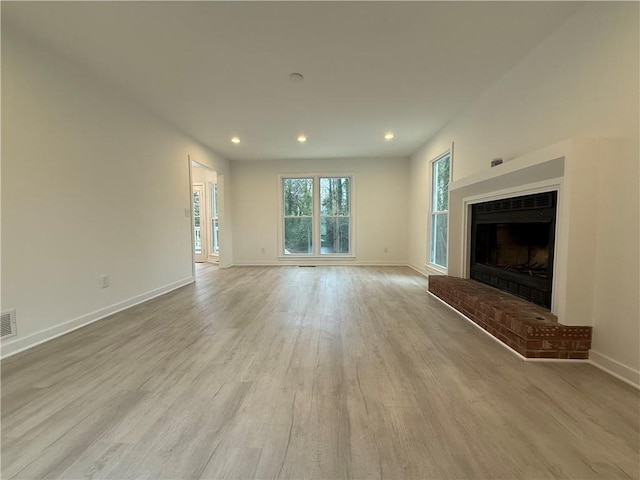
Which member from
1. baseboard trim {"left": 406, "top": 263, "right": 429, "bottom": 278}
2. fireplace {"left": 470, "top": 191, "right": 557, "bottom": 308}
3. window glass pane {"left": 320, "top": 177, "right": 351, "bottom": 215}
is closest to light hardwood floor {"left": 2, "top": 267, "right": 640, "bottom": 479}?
fireplace {"left": 470, "top": 191, "right": 557, "bottom": 308}

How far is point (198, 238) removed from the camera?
24.7 feet

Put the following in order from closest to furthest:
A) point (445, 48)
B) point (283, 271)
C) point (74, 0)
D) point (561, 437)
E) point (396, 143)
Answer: point (561, 437), point (74, 0), point (445, 48), point (396, 143), point (283, 271)

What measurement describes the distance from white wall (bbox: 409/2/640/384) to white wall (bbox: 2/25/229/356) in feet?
13.2

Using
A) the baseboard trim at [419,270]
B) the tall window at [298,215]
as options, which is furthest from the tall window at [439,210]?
the tall window at [298,215]

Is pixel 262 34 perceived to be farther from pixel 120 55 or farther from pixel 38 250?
pixel 38 250

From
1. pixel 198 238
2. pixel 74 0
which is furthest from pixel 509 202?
pixel 198 238

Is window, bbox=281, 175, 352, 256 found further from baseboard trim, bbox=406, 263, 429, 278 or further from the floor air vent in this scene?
the floor air vent

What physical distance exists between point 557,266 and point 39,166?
4239 millimetres

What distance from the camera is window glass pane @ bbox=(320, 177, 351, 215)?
658 cm

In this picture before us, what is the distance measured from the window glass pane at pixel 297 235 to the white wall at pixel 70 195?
10.6 ft

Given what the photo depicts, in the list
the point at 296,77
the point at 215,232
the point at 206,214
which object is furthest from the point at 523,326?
the point at 206,214

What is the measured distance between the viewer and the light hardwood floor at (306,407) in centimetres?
110

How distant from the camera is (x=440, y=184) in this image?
193 inches

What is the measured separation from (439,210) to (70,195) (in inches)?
200
